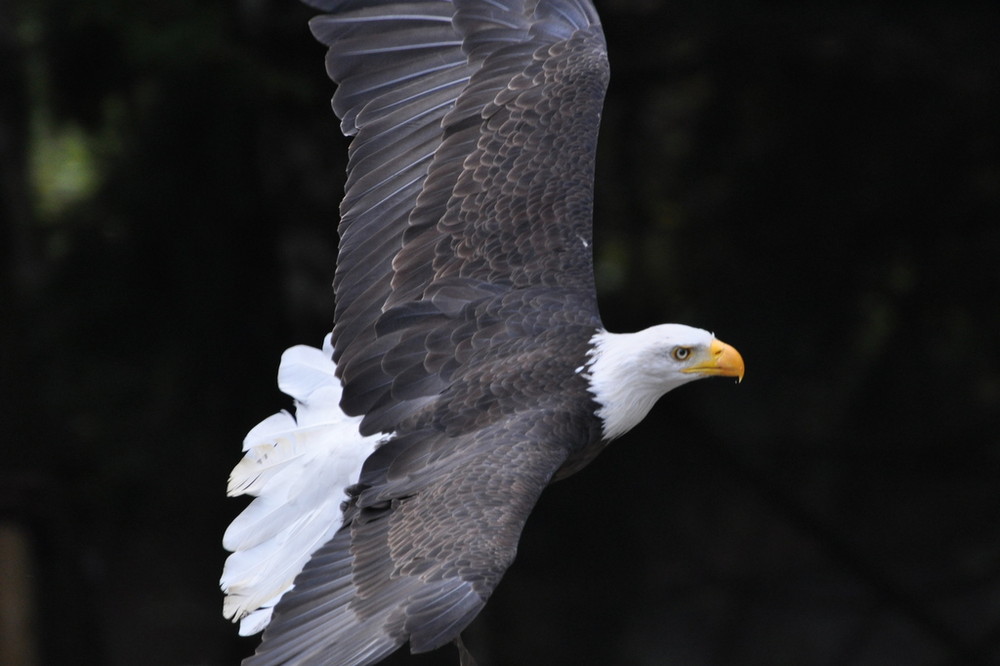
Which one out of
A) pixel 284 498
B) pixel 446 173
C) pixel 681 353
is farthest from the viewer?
pixel 446 173

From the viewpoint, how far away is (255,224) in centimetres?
555

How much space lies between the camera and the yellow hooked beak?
11.7 feet

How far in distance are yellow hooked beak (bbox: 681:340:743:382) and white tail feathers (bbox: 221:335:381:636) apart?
89 cm

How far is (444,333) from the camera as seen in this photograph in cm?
357

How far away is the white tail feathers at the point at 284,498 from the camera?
11.0ft

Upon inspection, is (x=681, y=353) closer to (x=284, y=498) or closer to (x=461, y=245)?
(x=461, y=245)

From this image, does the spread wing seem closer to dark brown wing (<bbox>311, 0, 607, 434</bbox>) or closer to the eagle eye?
dark brown wing (<bbox>311, 0, 607, 434</bbox>)

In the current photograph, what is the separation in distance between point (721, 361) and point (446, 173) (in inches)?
35.0

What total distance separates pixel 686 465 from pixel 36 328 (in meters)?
2.82

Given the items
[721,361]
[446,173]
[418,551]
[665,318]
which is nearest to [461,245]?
[446,173]

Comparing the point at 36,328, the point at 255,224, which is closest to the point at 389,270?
the point at 255,224

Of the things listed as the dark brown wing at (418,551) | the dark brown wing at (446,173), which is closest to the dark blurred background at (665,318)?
the dark brown wing at (446,173)

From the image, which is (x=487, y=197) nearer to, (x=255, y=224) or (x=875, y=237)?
(x=255, y=224)

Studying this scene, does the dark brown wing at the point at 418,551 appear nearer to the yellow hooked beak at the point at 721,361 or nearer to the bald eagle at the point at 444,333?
the bald eagle at the point at 444,333
